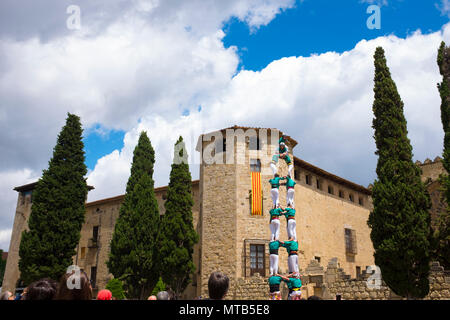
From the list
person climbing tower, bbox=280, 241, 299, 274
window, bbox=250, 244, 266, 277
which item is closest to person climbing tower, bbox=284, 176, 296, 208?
person climbing tower, bbox=280, 241, 299, 274

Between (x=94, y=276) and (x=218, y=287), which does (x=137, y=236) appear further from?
(x=218, y=287)

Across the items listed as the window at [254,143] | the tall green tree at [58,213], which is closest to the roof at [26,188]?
the tall green tree at [58,213]

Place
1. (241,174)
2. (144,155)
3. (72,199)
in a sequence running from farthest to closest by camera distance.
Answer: (144,155) → (72,199) → (241,174)

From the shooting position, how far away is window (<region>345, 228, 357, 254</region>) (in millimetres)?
29525

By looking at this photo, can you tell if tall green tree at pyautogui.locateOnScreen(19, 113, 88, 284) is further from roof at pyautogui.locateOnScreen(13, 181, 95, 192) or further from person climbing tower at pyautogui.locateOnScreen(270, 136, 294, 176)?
person climbing tower at pyautogui.locateOnScreen(270, 136, 294, 176)

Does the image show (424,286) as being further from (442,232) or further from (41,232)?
(41,232)

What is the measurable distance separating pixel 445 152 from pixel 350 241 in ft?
46.3

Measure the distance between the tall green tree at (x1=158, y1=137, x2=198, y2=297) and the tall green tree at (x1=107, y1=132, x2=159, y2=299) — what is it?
2196mm

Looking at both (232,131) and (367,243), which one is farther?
(367,243)

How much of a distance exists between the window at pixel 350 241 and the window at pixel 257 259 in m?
10.1

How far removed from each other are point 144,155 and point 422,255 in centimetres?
1924

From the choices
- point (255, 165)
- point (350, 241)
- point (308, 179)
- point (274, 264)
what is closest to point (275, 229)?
point (274, 264)
